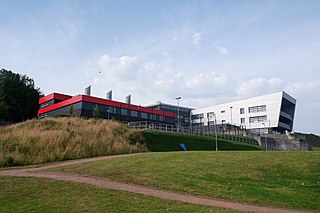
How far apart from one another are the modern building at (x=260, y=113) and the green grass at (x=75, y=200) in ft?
229

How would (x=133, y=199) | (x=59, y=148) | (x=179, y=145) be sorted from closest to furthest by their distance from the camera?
(x=133, y=199) < (x=59, y=148) < (x=179, y=145)

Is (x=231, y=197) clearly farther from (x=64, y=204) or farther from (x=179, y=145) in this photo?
(x=179, y=145)

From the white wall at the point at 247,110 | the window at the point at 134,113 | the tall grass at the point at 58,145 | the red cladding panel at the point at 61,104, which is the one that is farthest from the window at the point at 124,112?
the tall grass at the point at 58,145

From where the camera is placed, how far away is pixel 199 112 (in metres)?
103

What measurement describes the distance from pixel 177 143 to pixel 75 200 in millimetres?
29193

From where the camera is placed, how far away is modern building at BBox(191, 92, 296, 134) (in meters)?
80.1

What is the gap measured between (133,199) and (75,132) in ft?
59.7

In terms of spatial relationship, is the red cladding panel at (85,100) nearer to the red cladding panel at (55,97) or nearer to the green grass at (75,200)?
the red cladding panel at (55,97)

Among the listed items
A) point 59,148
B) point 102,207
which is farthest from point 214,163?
point 59,148

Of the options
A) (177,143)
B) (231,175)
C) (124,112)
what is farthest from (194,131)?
(231,175)

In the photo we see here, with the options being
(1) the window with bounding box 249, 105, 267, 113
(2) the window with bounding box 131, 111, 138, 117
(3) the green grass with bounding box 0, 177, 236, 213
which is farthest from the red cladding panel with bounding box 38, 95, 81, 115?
(3) the green grass with bounding box 0, 177, 236, 213

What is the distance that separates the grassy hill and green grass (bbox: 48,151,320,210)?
5367 millimetres

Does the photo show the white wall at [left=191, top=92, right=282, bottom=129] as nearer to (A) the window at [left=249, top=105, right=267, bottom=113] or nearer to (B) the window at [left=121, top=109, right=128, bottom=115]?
(A) the window at [left=249, top=105, right=267, bottom=113]

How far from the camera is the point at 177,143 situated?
38344 mm
